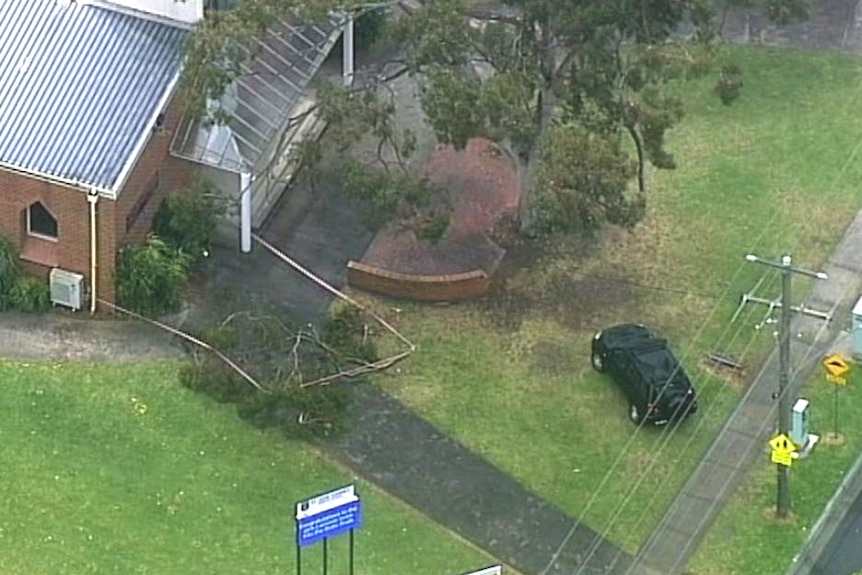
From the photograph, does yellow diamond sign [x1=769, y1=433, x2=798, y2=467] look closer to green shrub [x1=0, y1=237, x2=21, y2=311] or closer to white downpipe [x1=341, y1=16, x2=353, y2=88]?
green shrub [x1=0, y1=237, x2=21, y2=311]

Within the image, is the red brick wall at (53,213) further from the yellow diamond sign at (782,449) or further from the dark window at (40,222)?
the yellow diamond sign at (782,449)

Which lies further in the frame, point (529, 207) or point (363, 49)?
point (363, 49)

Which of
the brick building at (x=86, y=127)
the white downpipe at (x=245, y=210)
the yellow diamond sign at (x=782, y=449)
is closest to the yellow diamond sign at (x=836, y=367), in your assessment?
the yellow diamond sign at (x=782, y=449)

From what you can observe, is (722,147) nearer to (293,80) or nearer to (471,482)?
(293,80)

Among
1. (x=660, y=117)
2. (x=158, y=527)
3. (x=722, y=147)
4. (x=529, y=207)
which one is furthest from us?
(x=722, y=147)

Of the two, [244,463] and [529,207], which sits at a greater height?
[529,207]

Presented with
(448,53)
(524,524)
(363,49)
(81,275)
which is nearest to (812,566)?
(524,524)
